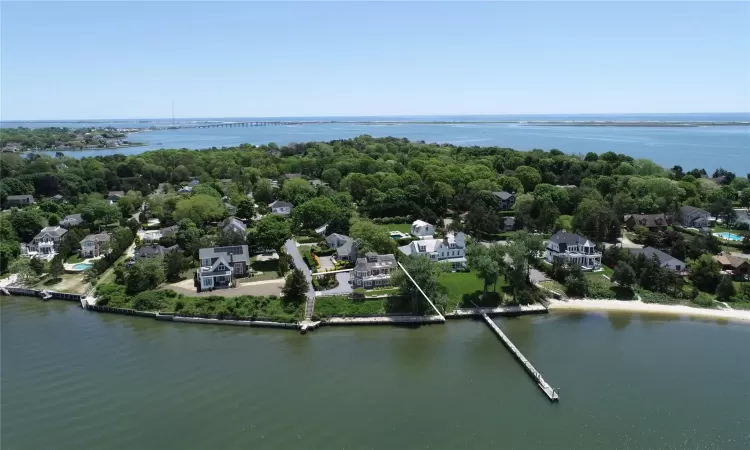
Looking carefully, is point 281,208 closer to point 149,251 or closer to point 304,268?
point 149,251

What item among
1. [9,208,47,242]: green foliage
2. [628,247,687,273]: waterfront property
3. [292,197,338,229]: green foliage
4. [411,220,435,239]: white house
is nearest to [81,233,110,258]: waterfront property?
[9,208,47,242]: green foliage

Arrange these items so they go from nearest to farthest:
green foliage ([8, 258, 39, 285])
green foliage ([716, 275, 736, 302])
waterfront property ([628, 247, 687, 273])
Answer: green foliage ([716, 275, 736, 302]), waterfront property ([628, 247, 687, 273]), green foliage ([8, 258, 39, 285])

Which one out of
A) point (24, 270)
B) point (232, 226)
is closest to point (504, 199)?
point (232, 226)

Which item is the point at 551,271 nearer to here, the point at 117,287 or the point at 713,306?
the point at 713,306

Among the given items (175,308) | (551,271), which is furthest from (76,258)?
(551,271)

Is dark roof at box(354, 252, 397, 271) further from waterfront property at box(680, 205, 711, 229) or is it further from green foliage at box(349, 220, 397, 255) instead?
waterfront property at box(680, 205, 711, 229)

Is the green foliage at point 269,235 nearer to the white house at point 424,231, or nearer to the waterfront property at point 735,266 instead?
the white house at point 424,231
